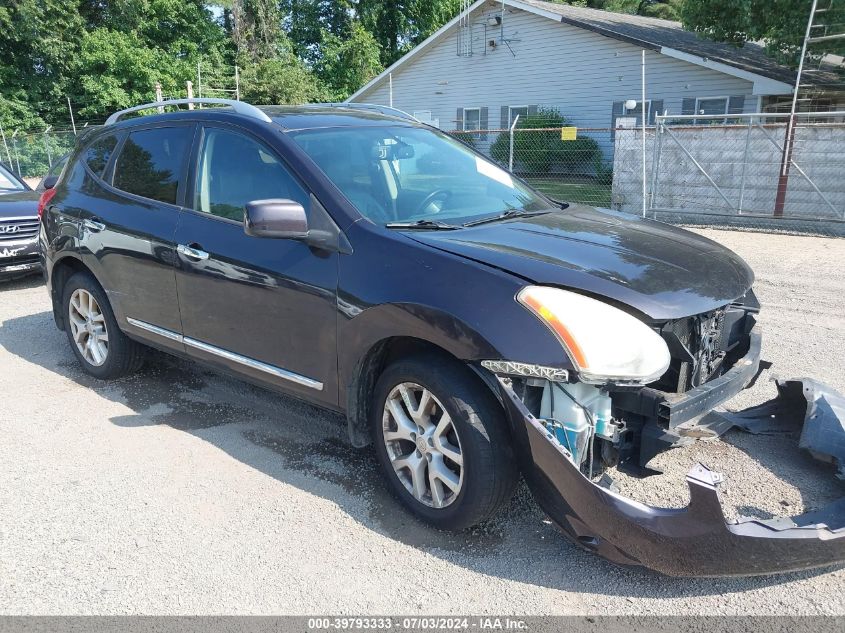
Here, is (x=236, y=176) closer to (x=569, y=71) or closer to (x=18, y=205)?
(x=18, y=205)

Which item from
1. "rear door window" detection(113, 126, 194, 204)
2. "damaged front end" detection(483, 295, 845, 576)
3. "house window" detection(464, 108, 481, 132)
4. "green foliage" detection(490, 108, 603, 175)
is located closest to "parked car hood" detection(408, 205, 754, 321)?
"damaged front end" detection(483, 295, 845, 576)

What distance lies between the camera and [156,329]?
437 centimetres

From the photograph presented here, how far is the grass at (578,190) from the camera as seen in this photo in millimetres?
15352

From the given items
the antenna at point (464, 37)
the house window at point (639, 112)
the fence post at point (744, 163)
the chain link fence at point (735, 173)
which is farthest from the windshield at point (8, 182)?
the antenna at point (464, 37)

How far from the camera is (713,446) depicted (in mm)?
3678

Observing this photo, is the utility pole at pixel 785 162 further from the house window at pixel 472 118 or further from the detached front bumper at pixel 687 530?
the house window at pixel 472 118

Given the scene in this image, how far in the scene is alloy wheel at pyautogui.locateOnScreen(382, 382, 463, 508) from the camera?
2.92 metres

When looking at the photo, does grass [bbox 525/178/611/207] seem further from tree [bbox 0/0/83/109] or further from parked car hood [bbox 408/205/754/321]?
tree [bbox 0/0/83/109]

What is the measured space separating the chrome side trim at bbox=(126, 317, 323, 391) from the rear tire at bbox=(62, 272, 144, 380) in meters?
0.36

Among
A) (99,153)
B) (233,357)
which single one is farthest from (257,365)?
(99,153)

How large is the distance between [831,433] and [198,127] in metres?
3.79

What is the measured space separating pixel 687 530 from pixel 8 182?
10.1 meters

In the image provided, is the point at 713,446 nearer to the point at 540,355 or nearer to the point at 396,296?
the point at 540,355

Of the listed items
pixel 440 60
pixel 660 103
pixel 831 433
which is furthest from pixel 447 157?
pixel 440 60
